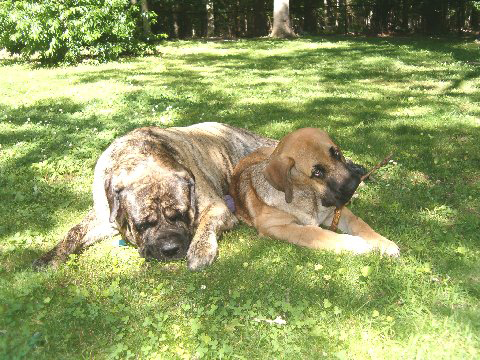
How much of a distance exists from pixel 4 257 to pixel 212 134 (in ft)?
10.2

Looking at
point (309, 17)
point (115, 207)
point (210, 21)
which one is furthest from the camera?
point (309, 17)

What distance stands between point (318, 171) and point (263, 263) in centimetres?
111

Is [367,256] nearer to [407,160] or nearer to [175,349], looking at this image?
[175,349]

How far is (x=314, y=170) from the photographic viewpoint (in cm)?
499

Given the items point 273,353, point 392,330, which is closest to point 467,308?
point 392,330

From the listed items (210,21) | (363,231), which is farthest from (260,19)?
(363,231)

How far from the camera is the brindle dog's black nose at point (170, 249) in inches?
176

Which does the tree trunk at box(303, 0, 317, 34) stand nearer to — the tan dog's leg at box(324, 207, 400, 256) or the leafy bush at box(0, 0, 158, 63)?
the leafy bush at box(0, 0, 158, 63)

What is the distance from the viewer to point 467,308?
3.66 metres

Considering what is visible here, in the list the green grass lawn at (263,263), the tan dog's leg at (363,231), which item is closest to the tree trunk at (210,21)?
the green grass lawn at (263,263)

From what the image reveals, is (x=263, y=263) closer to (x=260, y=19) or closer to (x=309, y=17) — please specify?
(x=260, y=19)

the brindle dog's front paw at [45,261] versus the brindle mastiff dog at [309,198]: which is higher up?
the brindle mastiff dog at [309,198]

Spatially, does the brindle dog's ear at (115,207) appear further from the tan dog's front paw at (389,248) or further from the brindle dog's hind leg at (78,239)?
the tan dog's front paw at (389,248)

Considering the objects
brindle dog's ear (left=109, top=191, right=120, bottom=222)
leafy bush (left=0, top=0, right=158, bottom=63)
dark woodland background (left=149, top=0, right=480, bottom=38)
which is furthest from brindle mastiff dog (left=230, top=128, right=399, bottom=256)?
dark woodland background (left=149, top=0, right=480, bottom=38)
